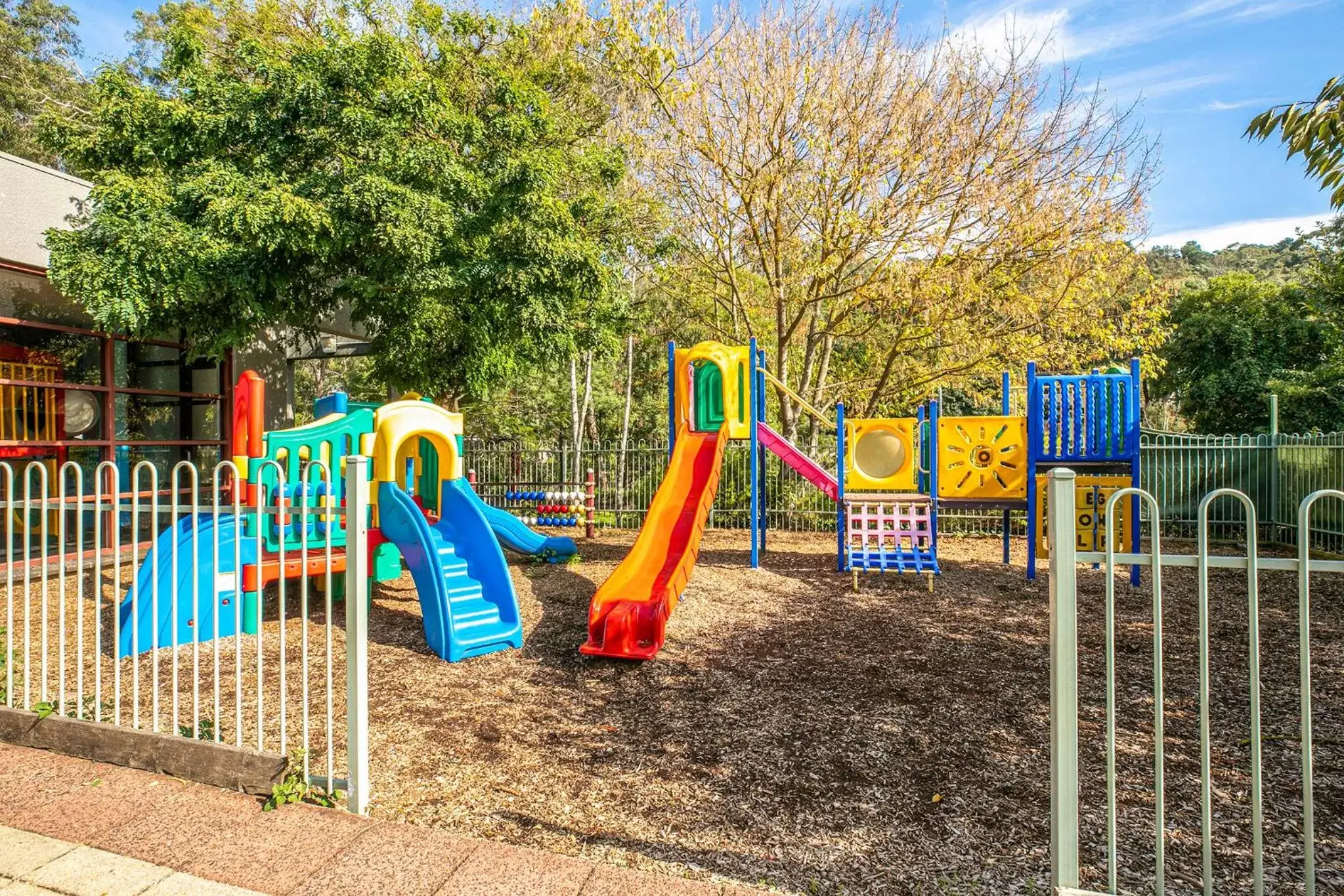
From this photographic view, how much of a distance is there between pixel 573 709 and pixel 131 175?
29.0ft

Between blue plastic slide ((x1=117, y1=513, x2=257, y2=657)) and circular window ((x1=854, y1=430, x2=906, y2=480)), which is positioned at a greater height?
circular window ((x1=854, y1=430, x2=906, y2=480))

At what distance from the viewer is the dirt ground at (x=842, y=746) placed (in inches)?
119

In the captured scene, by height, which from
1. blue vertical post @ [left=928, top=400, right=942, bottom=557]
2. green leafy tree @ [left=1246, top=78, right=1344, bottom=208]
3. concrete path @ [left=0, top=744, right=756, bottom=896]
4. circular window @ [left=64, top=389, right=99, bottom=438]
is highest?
green leafy tree @ [left=1246, top=78, right=1344, bottom=208]

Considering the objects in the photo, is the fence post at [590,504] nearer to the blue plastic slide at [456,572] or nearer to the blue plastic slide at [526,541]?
the blue plastic slide at [526,541]

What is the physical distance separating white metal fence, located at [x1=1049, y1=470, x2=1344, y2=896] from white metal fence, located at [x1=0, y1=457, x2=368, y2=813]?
8.48 feet

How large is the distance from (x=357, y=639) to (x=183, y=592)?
3.76 metres

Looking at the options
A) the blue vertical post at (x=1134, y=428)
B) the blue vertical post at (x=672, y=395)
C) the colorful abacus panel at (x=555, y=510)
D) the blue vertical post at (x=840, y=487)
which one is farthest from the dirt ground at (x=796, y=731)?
the colorful abacus panel at (x=555, y=510)

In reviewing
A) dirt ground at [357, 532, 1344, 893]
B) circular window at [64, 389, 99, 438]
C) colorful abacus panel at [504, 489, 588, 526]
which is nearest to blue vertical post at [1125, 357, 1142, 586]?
dirt ground at [357, 532, 1344, 893]

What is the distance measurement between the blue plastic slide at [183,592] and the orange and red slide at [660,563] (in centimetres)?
269

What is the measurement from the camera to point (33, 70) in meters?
24.5

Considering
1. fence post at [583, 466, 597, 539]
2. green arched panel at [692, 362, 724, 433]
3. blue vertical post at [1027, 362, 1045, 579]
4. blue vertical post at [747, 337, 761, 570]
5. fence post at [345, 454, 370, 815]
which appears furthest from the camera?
fence post at [583, 466, 597, 539]

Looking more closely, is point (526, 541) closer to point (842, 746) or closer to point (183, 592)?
point (183, 592)

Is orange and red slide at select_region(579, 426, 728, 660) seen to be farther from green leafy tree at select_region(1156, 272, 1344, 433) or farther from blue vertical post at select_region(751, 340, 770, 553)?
green leafy tree at select_region(1156, 272, 1344, 433)

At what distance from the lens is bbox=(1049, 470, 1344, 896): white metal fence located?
217cm
